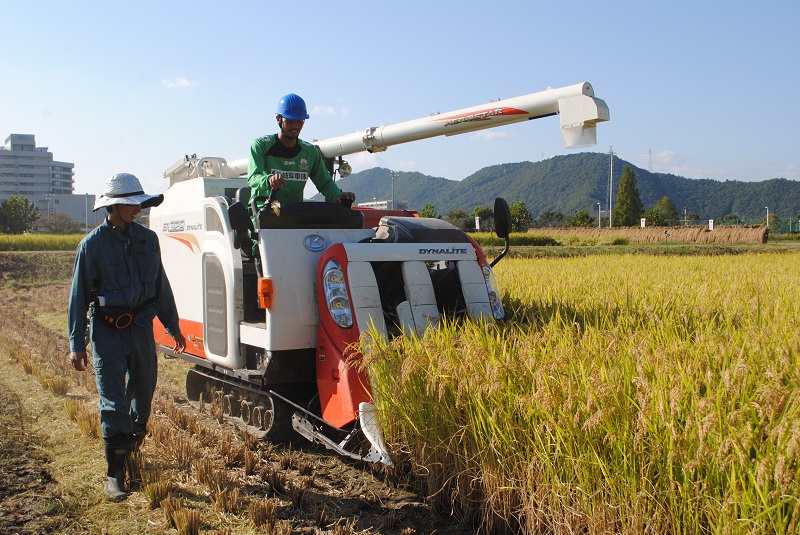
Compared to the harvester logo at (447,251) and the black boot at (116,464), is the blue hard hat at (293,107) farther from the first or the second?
the black boot at (116,464)

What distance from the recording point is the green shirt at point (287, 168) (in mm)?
5840

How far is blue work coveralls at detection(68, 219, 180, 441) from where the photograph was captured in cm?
461

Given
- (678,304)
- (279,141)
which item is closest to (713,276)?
(678,304)

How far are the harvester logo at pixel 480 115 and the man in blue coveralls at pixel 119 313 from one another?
2.67m

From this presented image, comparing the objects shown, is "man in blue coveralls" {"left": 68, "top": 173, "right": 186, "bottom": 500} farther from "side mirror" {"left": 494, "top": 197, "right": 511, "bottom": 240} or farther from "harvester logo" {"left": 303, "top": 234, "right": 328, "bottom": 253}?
"side mirror" {"left": 494, "top": 197, "right": 511, "bottom": 240}

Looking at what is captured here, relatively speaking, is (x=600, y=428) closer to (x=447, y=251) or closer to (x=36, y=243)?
(x=447, y=251)

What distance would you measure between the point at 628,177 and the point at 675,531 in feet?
281

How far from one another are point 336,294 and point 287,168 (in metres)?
1.67

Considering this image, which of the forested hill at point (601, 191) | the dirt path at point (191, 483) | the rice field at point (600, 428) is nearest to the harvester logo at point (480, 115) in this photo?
the rice field at point (600, 428)

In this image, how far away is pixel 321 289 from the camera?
5113mm

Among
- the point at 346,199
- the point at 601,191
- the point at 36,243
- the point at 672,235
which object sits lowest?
the point at 36,243

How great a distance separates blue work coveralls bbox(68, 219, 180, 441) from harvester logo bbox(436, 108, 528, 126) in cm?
281

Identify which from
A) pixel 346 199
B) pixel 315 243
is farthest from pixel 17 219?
pixel 315 243

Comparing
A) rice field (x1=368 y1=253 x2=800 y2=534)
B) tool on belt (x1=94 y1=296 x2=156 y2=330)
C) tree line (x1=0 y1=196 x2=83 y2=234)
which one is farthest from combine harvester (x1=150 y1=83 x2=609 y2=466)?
tree line (x1=0 y1=196 x2=83 y2=234)
